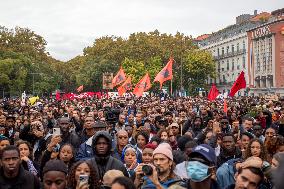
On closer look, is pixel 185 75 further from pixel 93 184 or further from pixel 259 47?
pixel 93 184

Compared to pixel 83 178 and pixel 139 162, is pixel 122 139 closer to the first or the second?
pixel 139 162

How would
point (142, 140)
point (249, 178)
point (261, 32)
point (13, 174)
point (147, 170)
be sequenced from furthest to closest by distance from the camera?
1. point (261, 32)
2. point (142, 140)
3. point (13, 174)
4. point (147, 170)
5. point (249, 178)

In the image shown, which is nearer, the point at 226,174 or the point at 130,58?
the point at 226,174

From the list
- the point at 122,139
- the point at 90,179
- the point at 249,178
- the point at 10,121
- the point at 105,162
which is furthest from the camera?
the point at 10,121

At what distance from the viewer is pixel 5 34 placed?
6812 cm

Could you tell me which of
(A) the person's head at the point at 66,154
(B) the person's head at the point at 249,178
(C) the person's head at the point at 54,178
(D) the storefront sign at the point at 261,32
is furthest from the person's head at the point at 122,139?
(D) the storefront sign at the point at 261,32

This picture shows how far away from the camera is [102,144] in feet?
20.7

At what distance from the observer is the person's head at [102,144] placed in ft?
20.5

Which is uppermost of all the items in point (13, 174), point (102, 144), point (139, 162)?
point (102, 144)

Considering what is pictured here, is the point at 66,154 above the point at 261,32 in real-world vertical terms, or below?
below

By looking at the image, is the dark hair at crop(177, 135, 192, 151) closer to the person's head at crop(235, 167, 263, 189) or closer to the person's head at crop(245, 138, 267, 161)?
the person's head at crop(245, 138, 267, 161)

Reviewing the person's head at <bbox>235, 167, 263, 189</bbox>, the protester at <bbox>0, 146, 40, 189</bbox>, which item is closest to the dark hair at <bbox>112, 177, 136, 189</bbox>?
the person's head at <bbox>235, 167, 263, 189</bbox>

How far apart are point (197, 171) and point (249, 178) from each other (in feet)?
1.65

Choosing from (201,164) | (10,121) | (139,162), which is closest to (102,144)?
(139,162)
